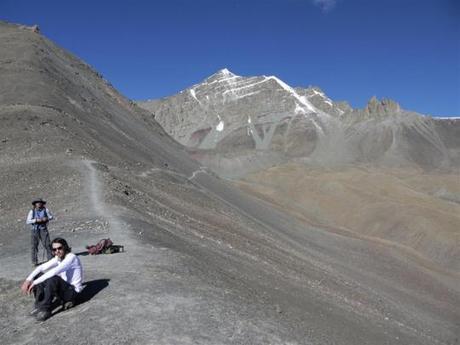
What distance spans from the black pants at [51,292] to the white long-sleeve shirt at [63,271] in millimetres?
105

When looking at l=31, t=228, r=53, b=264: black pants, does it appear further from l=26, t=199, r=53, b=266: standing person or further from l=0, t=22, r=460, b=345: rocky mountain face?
l=0, t=22, r=460, b=345: rocky mountain face

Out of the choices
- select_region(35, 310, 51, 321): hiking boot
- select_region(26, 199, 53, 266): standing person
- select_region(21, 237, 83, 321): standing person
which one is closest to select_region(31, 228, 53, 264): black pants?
select_region(26, 199, 53, 266): standing person

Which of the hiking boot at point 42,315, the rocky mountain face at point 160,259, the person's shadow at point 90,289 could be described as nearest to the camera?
the hiking boot at point 42,315

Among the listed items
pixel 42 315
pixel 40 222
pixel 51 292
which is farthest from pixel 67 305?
pixel 40 222

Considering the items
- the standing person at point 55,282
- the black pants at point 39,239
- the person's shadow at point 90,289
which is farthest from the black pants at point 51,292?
the black pants at point 39,239

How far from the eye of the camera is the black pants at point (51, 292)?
11414 mm

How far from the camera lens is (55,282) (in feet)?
38.0

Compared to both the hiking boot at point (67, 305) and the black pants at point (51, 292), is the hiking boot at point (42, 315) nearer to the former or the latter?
the black pants at point (51, 292)

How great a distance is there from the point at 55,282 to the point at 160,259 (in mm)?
4183

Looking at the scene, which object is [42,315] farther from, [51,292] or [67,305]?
[67,305]

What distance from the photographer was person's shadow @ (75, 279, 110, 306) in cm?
1211

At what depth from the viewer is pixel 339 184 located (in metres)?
106

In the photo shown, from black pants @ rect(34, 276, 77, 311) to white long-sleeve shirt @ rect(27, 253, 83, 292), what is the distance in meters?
0.10

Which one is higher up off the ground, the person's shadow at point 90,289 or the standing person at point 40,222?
the standing person at point 40,222
